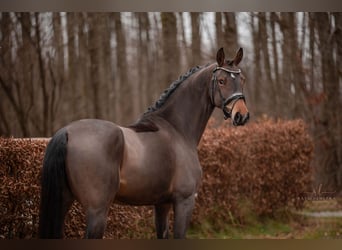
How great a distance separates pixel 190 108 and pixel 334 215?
295 cm

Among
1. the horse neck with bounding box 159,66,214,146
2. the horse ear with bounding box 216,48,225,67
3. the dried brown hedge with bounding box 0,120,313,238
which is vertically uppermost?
the horse ear with bounding box 216,48,225,67

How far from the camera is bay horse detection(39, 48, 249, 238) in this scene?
3387 mm

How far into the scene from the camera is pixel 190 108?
4.04m

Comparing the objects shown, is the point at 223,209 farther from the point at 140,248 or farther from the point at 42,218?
the point at 42,218

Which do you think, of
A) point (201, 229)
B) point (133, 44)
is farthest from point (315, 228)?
point (133, 44)

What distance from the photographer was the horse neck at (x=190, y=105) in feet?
13.1

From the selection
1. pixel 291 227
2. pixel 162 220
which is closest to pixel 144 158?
pixel 162 220

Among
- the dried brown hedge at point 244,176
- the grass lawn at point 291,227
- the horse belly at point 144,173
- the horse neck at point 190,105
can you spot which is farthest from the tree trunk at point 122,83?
the horse belly at point 144,173

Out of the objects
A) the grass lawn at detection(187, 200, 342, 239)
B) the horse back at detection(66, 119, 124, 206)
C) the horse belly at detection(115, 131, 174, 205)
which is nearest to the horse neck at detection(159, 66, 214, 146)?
the horse belly at detection(115, 131, 174, 205)

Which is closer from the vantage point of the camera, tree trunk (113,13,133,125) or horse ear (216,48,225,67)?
horse ear (216,48,225,67)

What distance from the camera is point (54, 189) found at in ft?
11.1

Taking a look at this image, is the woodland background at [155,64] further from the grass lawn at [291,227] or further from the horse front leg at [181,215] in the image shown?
the horse front leg at [181,215]

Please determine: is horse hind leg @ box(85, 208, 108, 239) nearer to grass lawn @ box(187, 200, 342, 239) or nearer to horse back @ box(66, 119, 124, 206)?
horse back @ box(66, 119, 124, 206)

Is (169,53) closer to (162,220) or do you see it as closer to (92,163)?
(162,220)
